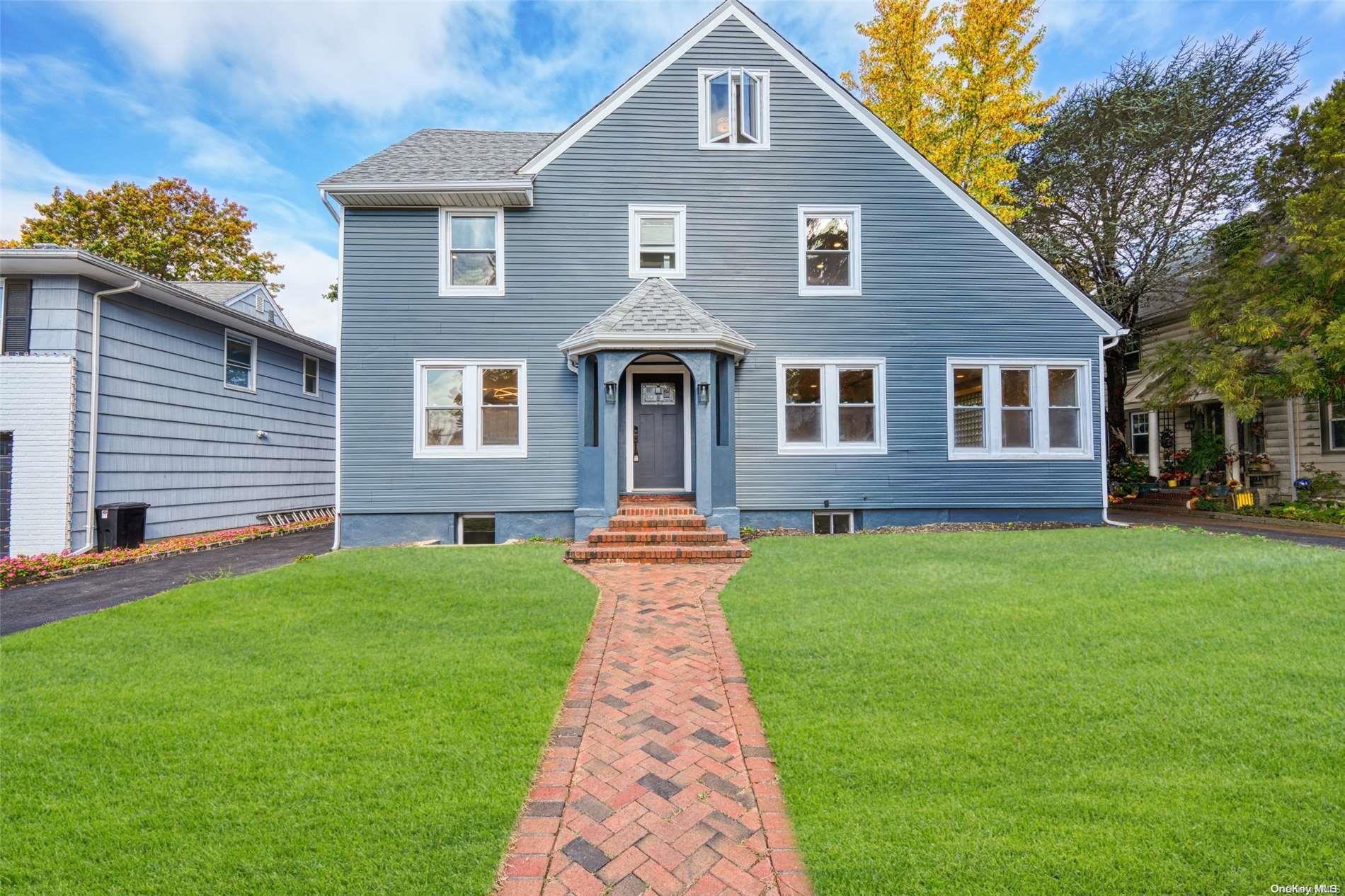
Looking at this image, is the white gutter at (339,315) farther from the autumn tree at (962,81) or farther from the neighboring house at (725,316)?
the autumn tree at (962,81)

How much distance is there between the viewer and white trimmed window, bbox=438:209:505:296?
407 inches

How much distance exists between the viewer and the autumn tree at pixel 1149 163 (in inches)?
611

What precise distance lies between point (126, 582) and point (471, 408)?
17.0 feet

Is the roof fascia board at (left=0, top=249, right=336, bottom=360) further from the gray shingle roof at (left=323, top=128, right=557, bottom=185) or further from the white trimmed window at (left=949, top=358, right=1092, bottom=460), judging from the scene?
the white trimmed window at (left=949, top=358, right=1092, bottom=460)

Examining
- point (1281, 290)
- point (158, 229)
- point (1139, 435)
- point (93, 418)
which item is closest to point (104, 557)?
point (93, 418)

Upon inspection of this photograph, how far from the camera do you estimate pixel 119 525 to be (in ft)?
30.5

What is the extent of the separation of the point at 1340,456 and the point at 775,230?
14457mm

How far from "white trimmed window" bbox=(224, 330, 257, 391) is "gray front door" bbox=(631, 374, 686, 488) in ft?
29.4

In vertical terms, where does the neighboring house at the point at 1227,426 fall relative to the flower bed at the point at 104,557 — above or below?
above

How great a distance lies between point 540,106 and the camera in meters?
19.2

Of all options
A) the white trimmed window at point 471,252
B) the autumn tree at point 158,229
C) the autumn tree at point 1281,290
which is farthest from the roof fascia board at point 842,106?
the autumn tree at point 158,229

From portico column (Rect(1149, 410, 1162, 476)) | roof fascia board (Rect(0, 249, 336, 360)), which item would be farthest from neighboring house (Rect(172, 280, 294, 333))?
portico column (Rect(1149, 410, 1162, 476))

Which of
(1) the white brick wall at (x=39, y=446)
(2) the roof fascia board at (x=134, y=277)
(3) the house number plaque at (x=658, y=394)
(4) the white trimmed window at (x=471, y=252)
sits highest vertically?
(4) the white trimmed window at (x=471, y=252)

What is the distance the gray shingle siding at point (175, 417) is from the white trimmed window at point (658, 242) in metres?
8.86
